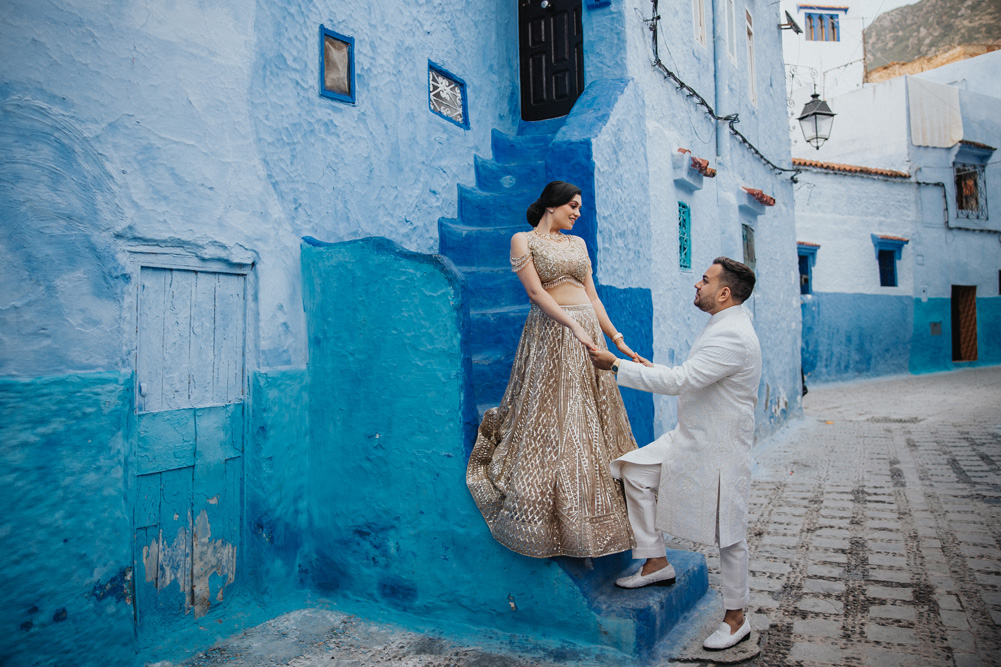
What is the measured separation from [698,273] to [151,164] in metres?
5.34

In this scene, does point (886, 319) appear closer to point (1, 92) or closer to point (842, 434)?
Result: point (842, 434)

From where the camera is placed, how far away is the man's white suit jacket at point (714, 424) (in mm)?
2848

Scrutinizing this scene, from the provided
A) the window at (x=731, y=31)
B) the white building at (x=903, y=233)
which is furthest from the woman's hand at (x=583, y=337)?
the white building at (x=903, y=233)

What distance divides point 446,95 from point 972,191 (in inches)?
829

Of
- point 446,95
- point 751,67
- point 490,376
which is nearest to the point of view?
point 490,376

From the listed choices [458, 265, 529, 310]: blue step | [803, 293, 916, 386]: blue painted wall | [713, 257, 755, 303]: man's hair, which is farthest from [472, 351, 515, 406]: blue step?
[803, 293, 916, 386]: blue painted wall

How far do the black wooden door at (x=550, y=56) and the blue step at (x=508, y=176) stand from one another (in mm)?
990

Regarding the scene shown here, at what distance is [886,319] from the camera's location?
1819cm

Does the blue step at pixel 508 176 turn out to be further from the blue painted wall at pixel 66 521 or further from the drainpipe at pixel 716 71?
the blue painted wall at pixel 66 521

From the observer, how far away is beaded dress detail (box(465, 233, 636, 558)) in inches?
119

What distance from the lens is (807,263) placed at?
17.8m

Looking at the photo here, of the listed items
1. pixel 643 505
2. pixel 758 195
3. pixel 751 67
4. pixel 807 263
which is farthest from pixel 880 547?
pixel 807 263

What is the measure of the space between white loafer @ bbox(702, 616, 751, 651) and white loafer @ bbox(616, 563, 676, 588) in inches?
13.2

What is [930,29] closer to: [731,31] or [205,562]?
[731,31]
